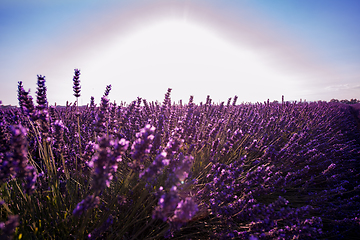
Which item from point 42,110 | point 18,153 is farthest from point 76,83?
point 18,153

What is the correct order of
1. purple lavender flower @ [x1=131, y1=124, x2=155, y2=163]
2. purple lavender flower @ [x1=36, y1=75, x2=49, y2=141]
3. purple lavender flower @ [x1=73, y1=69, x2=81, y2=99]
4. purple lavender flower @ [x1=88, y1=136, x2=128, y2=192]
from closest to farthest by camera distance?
purple lavender flower @ [x1=88, y1=136, x2=128, y2=192], purple lavender flower @ [x1=131, y1=124, x2=155, y2=163], purple lavender flower @ [x1=36, y1=75, x2=49, y2=141], purple lavender flower @ [x1=73, y1=69, x2=81, y2=99]

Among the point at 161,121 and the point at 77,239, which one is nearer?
the point at 77,239

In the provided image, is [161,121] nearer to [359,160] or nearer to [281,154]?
[281,154]

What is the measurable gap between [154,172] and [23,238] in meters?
1.02

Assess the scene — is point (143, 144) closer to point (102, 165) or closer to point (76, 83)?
point (102, 165)

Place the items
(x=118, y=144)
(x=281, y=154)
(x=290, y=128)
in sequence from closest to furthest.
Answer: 1. (x=118, y=144)
2. (x=281, y=154)
3. (x=290, y=128)

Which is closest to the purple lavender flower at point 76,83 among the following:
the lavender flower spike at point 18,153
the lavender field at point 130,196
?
the lavender field at point 130,196

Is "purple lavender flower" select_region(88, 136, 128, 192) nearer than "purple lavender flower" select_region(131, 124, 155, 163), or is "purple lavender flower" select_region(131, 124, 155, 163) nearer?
"purple lavender flower" select_region(88, 136, 128, 192)

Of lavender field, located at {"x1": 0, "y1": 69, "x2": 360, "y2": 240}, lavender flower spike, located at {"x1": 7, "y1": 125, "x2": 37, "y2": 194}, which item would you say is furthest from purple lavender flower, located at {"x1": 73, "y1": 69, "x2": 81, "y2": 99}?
lavender flower spike, located at {"x1": 7, "y1": 125, "x2": 37, "y2": 194}

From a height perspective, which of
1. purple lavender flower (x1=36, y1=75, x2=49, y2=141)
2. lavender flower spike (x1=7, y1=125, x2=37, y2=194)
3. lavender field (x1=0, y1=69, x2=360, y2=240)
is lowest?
lavender field (x1=0, y1=69, x2=360, y2=240)

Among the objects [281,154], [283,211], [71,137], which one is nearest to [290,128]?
[281,154]

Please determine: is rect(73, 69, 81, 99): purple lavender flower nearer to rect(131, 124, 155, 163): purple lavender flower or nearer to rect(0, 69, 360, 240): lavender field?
rect(0, 69, 360, 240): lavender field

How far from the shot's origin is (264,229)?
1410mm

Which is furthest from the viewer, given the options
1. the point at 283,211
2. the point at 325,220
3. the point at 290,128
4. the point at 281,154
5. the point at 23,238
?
the point at 290,128
